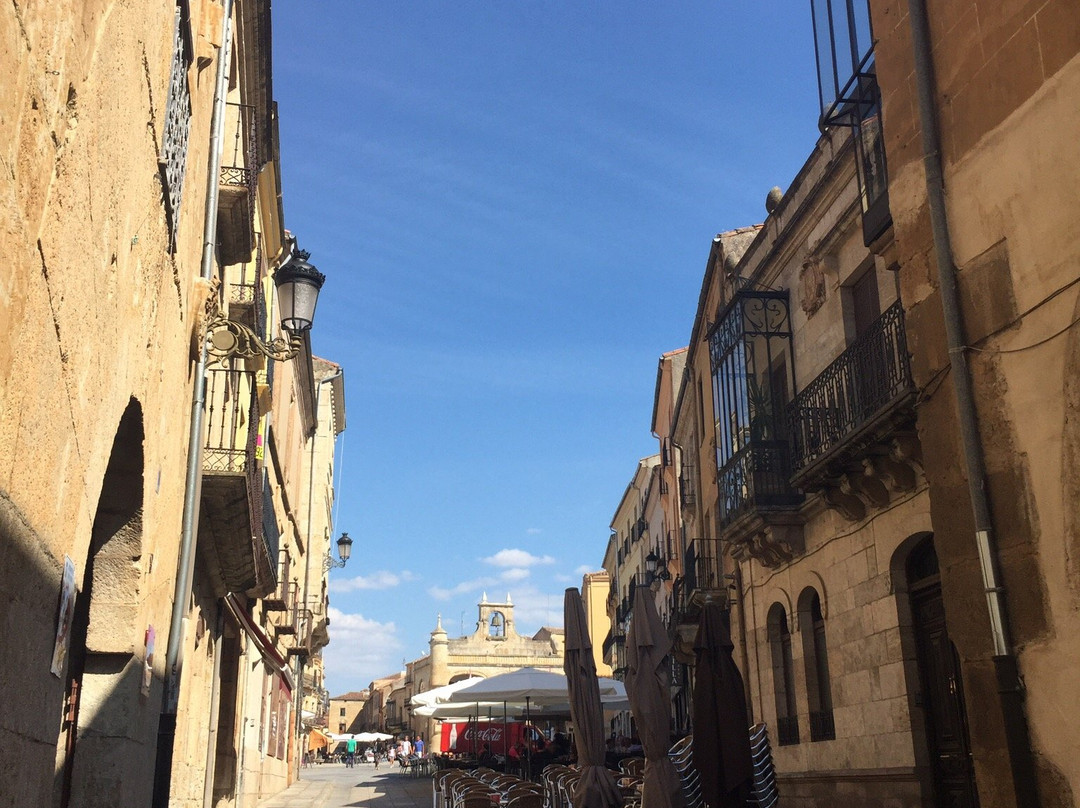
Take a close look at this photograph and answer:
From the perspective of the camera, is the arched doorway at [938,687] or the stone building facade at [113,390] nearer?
the stone building facade at [113,390]

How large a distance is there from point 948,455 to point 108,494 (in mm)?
5302

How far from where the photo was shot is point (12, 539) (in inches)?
129

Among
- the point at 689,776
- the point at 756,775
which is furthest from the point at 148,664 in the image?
the point at 689,776

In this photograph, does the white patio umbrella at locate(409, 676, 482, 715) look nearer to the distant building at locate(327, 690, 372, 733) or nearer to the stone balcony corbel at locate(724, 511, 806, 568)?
the stone balcony corbel at locate(724, 511, 806, 568)

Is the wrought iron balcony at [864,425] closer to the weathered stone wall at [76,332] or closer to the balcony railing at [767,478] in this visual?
the balcony railing at [767,478]

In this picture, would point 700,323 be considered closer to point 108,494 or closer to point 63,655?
point 108,494

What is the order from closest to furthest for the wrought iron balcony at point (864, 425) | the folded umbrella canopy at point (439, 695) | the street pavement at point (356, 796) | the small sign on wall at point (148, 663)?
1. the small sign on wall at point (148, 663)
2. the wrought iron balcony at point (864, 425)
3. the street pavement at point (356, 796)
4. the folded umbrella canopy at point (439, 695)

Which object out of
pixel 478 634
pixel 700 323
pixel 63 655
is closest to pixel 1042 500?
pixel 63 655

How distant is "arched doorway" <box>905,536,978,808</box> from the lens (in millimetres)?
9898

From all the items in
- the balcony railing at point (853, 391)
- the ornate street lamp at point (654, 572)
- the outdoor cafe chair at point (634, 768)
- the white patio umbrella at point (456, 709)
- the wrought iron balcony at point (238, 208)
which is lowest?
the outdoor cafe chair at point (634, 768)

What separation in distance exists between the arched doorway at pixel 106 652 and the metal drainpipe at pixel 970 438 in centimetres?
507

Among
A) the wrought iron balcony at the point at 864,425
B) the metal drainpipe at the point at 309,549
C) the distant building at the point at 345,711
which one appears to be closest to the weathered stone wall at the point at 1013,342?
the wrought iron balcony at the point at 864,425

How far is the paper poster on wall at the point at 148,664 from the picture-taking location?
6512 mm

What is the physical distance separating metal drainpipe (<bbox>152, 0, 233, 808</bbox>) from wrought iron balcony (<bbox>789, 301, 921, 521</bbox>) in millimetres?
6214
